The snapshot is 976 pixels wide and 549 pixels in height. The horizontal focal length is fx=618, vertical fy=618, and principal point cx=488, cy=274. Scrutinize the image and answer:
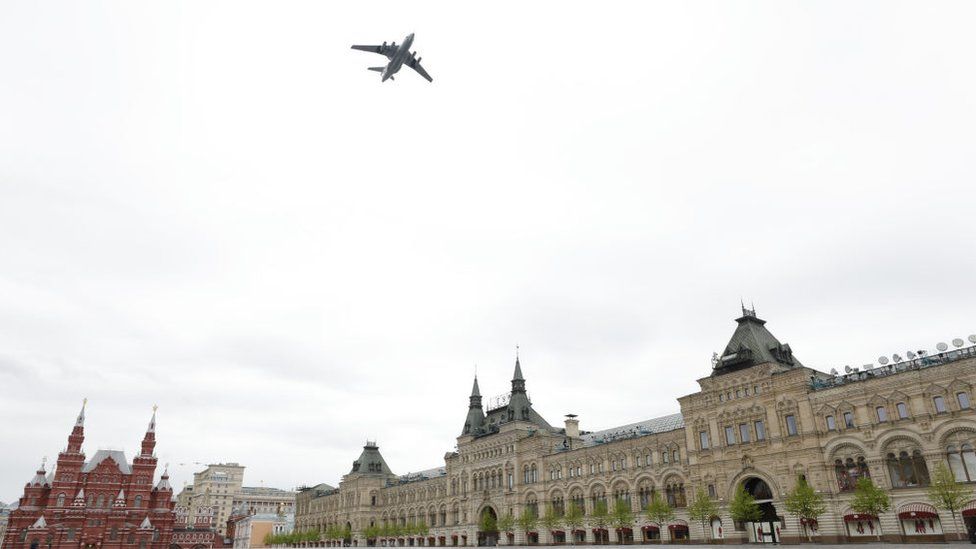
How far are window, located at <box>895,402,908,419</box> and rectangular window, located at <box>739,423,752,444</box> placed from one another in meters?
13.6

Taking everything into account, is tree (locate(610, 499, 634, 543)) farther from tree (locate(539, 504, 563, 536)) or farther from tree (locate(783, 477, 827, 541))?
tree (locate(783, 477, 827, 541))

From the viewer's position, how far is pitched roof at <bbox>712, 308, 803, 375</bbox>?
2453 inches

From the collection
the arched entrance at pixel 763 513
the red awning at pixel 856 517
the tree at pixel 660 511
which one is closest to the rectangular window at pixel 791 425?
the arched entrance at pixel 763 513

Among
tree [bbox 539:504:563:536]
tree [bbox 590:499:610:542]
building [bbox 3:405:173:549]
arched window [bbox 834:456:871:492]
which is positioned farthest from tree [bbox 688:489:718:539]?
building [bbox 3:405:173:549]

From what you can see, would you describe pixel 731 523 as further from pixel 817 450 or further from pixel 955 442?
pixel 955 442

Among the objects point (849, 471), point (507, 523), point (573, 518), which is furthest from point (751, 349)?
point (507, 523)

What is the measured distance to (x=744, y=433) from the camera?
6128cm

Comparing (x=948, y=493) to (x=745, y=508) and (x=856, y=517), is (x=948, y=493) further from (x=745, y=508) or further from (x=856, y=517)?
(x=745, y=508)

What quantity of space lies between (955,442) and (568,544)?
44.3 meters

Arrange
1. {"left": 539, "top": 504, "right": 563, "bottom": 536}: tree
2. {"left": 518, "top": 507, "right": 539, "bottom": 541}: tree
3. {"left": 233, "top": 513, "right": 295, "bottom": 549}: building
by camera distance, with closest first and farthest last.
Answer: {"left": 539, "top": 504, "right": 563, "bottom": 536}: tree, {"left": 518, "top": 507, "right": 539, "bottom": 541}: tree, {"left": 233, "top": 513, "right": 295, "bottom": 549}: building

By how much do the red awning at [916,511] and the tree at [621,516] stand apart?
26949 mm

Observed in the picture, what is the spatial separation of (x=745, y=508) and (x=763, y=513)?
328 cm

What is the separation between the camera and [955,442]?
47.5m

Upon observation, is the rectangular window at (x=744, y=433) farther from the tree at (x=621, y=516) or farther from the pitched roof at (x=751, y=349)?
the tree at (x=621, y=516)
